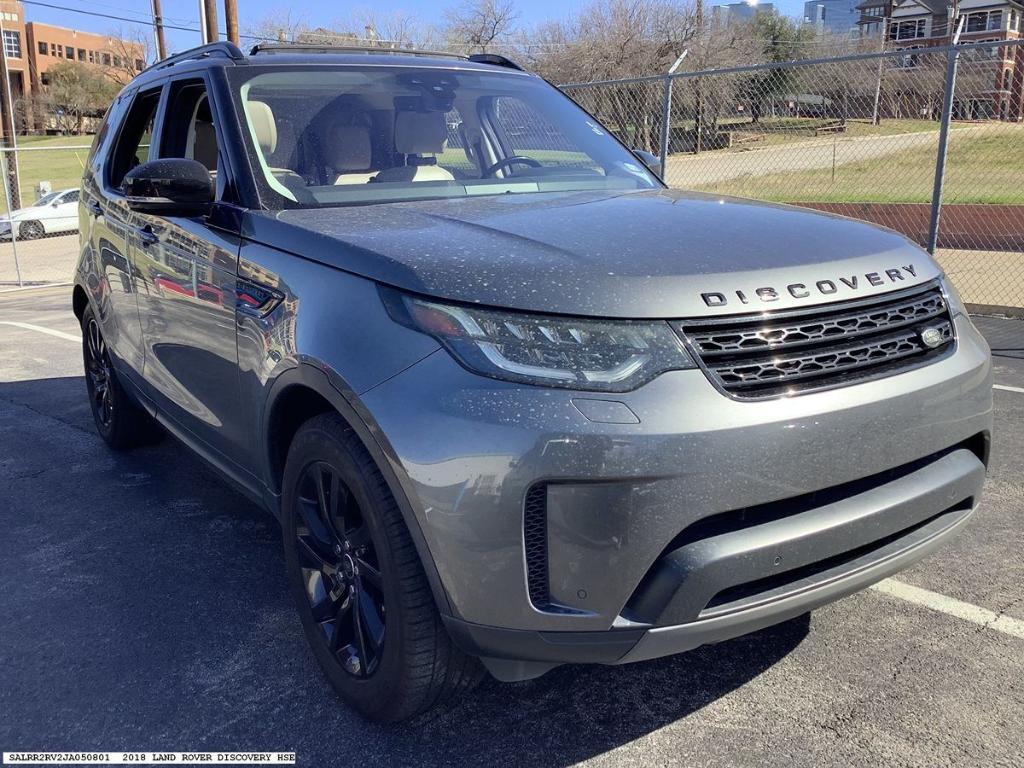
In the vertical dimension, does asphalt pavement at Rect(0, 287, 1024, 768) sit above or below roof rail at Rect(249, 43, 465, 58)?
below

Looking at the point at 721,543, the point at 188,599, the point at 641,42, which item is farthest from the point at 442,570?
the point at 641,42

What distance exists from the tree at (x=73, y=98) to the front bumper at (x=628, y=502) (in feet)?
251

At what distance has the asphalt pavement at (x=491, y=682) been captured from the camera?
8.28 feet

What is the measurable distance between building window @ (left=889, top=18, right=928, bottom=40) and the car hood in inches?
2947

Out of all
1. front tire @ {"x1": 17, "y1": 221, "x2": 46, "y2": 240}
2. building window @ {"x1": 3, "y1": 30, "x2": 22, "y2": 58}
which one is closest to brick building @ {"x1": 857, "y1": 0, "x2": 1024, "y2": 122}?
front tire @ {"x1": 17, "y1": 221, "x2": 46, "y2": 240}

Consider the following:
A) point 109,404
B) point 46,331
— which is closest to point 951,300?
point 109,404

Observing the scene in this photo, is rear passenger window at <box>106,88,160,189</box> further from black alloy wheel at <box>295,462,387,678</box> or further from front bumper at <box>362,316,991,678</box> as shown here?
front bumper at <box>362,316,991,678</box>

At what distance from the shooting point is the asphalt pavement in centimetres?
252

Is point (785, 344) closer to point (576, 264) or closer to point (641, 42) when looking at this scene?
point (576, 264)

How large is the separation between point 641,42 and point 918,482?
37.0 m

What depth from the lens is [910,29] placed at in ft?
228

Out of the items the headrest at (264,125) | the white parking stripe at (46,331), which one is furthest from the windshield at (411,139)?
the white parking stripe at (46,331)

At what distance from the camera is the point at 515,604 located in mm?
2117

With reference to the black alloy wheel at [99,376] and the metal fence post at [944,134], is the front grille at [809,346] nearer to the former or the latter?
the black alloy wheel at [99,376]
